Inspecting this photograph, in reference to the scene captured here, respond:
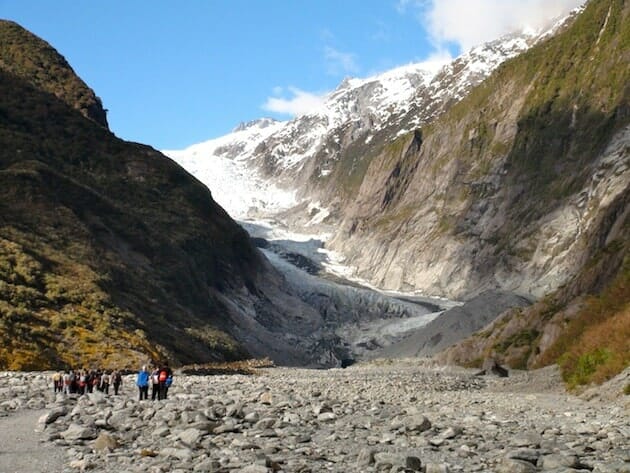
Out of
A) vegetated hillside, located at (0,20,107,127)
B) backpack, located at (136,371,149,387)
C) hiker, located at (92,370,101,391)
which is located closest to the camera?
backpack, located at (136,371,149,387)

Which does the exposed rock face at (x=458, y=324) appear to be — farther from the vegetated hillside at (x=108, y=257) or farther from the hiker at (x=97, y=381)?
the hiker at (x=97, y=381)

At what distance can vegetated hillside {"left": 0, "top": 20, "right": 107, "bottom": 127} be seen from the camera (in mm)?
117250

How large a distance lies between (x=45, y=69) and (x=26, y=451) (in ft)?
373

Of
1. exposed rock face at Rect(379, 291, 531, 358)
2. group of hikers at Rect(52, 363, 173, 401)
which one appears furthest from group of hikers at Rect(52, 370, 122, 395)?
exposed rock face at Rect(379, 291, 531, 358)

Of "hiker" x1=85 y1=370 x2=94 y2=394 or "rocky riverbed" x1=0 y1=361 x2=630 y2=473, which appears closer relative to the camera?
"rocky riverbed" x1=0 y1=361 x2=630 y2=473

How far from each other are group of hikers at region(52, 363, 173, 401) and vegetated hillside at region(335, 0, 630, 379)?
242 feet

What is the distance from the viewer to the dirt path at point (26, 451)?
14164 mm

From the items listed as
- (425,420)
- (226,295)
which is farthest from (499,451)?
(226,295)

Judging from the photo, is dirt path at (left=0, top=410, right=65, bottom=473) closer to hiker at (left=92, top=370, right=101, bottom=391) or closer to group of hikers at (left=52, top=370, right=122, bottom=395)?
group of hikers at (left=52, top=370, right=122, bottom=395)

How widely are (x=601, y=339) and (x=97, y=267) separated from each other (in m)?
43.7

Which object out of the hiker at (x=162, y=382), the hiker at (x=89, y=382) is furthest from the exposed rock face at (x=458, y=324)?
the hiker at (x=162, y=382)

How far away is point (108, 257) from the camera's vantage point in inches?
2731

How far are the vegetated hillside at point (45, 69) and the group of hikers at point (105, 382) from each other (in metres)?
92.5

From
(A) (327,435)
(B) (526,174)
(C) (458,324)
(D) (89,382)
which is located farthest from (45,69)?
(A) (327,435)
